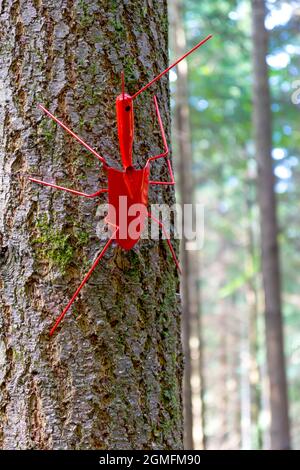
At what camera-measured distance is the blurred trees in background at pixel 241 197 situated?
7.84 metres

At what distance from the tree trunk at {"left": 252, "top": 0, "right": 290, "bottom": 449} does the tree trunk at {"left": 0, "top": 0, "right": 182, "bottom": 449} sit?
15.8 ft

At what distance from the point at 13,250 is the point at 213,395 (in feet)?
71.4

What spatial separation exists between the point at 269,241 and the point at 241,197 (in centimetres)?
1076

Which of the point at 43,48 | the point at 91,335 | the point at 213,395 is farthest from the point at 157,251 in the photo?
the point at 213,395

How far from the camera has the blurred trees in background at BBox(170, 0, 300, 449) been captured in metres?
7.84

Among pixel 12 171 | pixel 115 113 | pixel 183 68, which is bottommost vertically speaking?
pixel 12 171

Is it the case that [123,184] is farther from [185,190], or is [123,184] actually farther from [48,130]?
[185,190]

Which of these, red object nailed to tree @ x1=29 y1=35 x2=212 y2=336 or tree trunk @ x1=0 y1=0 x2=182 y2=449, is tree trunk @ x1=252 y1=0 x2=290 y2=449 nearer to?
tree trunk @ x1=0 y1=0 x2=182 y2=449

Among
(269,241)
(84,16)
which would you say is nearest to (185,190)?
(269,241)

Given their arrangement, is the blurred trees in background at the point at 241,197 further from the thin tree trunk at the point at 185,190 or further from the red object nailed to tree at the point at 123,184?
the red object nailed to tree at the point at 123,184

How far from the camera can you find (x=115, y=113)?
171 cm

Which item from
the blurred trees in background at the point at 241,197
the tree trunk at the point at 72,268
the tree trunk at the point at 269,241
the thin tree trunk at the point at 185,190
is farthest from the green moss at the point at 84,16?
the thin tree trunk at the point at 185,190

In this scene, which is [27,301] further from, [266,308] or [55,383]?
[266,308]

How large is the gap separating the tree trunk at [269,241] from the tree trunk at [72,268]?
482 cm
